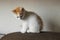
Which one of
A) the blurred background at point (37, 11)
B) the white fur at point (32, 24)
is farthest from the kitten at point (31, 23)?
the blurred background at point (37, 11)

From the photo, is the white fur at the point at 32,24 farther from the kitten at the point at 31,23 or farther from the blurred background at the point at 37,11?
the blurred background at the point at 37,11

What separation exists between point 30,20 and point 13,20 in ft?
0.99

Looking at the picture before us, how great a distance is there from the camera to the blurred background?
1.25m

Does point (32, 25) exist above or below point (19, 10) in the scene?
below

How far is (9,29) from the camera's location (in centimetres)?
132

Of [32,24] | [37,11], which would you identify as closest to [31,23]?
[32,24]

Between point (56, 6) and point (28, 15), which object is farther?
point (56, 6)

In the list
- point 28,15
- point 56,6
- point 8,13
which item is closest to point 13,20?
point 8,13

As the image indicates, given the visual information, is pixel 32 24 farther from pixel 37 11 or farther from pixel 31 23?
pixel 37 11

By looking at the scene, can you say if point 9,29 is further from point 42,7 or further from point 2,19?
→ point 42,7

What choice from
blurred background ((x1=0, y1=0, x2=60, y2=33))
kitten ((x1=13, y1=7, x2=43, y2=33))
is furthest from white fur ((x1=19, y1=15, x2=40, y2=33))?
blurred background ((x1=0, y1=0, x2=60, y2=33))

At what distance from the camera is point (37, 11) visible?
126 centimetres

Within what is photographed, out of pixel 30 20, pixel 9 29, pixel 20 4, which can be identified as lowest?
pixel 9 29

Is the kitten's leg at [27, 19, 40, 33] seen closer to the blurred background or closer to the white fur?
the white fur
